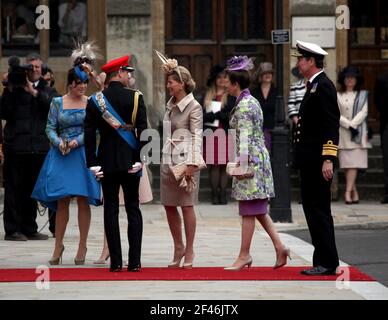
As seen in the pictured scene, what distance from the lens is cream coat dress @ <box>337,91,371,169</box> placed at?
20.7 meters

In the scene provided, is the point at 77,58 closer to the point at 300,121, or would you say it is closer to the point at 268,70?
the point at 300,121

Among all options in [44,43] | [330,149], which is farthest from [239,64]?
[44,43]

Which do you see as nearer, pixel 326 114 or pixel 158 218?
pixel 326 114

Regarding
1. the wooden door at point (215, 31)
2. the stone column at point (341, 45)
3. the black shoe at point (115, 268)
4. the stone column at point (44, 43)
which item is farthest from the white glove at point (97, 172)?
the wooden door at point (215, 31)

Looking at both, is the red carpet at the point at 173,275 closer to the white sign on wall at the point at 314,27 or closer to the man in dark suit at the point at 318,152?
the man in dark suit at the point at 318,152

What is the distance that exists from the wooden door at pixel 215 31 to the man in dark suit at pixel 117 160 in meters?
9.95

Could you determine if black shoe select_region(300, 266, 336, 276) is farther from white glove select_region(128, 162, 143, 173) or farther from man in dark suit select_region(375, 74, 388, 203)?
man in dark suit select_region(375, 74, 388, 203)

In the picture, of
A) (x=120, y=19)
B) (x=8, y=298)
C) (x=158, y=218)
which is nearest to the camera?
(x=8, y=298)

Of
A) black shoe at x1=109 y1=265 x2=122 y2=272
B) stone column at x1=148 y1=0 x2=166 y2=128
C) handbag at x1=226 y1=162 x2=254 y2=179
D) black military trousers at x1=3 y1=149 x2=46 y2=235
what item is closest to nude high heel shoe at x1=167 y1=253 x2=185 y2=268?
black shoe at x1=109 y1=265 x2=122 y2=272

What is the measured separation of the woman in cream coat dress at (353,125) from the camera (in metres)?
20.7

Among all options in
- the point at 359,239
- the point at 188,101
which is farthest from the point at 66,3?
the point at 188,101

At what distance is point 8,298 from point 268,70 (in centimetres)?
1033

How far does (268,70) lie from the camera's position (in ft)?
67.8

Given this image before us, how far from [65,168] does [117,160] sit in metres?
1.10
